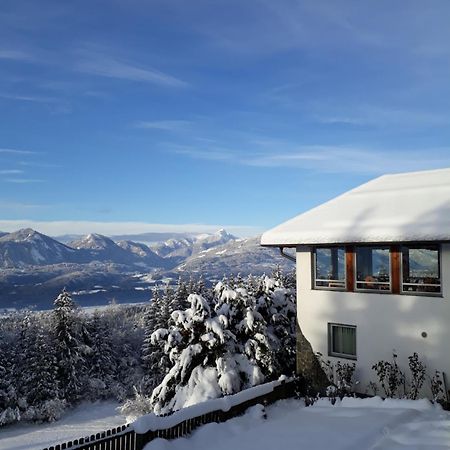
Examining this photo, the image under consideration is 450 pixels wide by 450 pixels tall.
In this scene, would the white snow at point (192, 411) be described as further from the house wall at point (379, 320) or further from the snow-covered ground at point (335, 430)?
the house wall at point (379, 320)

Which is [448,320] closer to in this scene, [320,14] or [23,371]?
[320,14]

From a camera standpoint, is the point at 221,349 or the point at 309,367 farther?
the point at 221,349

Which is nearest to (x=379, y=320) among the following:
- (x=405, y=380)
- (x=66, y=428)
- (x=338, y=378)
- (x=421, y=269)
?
(x=405, y=380)

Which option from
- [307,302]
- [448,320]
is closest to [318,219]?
[307,302]

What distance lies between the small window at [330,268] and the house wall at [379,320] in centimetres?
23

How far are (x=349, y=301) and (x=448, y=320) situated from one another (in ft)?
9.51

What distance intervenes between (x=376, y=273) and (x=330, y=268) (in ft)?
5.08

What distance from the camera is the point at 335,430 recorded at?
1043 cm

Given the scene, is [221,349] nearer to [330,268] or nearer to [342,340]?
[342,340]

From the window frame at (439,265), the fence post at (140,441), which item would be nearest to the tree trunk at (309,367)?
the window frame at (439,265)

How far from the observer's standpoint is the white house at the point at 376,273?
12.6 metres

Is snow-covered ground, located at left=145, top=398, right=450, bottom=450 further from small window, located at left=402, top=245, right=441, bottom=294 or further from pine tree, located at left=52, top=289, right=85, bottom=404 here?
pine tree, located at left=52, top=289, right=85, bottom=404

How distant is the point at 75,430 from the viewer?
40750mm

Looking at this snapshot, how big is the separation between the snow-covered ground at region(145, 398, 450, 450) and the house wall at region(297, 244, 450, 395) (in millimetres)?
1413
